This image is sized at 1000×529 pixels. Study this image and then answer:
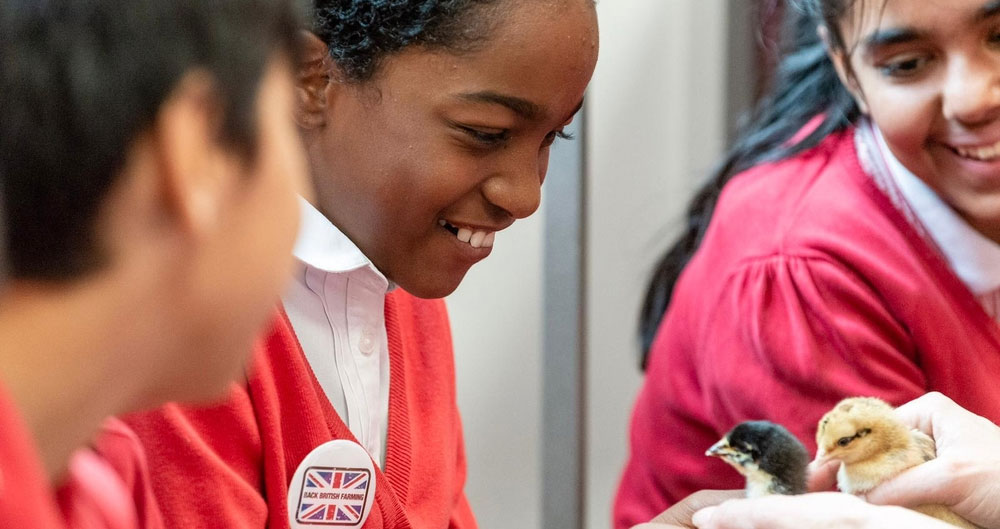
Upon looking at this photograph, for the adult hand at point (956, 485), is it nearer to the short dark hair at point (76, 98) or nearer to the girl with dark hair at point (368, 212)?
the girl with dark hair at point (368, 212)

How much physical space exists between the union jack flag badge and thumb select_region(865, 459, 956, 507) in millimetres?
Answer: 387

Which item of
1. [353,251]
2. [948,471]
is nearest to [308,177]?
[353,251]

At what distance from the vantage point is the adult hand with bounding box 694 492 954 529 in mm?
868

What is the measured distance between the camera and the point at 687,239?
142cm

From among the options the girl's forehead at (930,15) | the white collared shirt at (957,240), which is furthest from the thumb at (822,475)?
the girl's forehead at (930,15)

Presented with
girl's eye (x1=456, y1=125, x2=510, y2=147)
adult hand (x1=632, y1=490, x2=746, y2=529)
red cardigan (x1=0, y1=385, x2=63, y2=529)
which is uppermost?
girl's eye (x1=456, y1=125, x2=510, y2=147)

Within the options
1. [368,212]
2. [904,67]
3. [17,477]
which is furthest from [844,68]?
[17,477]

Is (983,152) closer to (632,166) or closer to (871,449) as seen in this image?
(871,449)

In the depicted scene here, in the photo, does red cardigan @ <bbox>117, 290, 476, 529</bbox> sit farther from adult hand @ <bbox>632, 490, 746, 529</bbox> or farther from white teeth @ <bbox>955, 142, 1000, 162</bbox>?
white teeth @ <bbox>955, 142, 1000, 162</bbox>

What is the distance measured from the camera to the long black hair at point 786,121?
1.25m

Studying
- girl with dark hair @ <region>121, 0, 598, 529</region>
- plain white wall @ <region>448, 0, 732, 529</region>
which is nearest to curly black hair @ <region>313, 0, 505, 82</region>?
girl with dark hair @ <region>121, 0, 598, 529</region>

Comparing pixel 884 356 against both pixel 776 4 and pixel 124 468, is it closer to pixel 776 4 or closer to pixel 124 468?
pixel 776 4

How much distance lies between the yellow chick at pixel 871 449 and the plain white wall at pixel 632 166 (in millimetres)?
837

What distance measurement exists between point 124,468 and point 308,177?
0.28 meters
